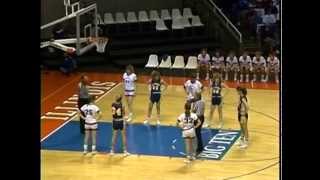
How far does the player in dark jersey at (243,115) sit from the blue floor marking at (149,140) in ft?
0.85

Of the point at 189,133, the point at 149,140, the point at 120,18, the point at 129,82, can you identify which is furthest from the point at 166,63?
the point at 189,133

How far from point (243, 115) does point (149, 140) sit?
203cm

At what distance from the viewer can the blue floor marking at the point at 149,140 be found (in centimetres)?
1236

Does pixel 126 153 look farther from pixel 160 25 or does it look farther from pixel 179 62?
pixel 160 25

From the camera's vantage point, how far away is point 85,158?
39.4ft

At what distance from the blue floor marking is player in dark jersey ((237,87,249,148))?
0.26 metres

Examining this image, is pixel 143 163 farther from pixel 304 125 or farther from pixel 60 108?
pixel 304 125

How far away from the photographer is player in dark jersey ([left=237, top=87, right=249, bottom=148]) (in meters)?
11.8

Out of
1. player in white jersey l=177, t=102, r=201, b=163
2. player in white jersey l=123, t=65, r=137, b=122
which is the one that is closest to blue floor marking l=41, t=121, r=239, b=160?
player in white jersey l=123, t=65, r=137, b=122

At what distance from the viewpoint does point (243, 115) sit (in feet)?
39.8

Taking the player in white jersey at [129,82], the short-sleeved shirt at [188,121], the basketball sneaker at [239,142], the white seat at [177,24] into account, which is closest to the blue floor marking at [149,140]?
the basketball sneaker at [239,142]

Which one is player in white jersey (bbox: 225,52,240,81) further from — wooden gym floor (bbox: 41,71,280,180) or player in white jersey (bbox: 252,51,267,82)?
wooden gym floor (bbox: 41,71,280,180)

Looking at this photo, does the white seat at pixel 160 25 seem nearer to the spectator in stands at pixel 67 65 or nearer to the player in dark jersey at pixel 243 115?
the spectator in stands at pixel 67 65
